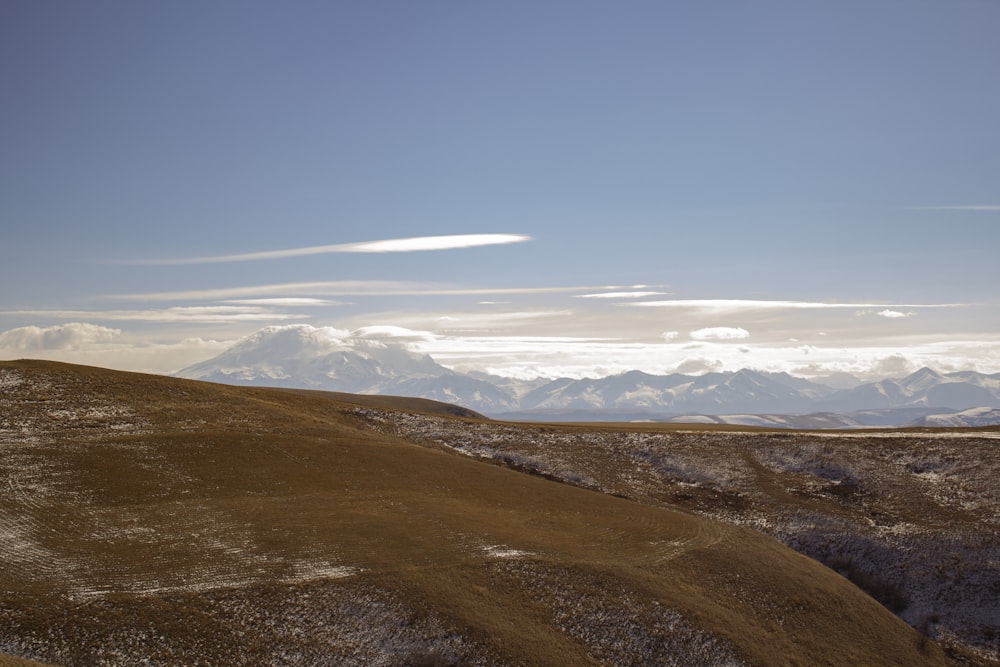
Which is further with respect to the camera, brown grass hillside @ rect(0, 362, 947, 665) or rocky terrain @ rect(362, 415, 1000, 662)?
rocky terrain @ rect(362, 415, 1000, 662)

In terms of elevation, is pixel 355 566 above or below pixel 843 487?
below

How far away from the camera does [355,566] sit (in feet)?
126

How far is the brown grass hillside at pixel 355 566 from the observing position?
33312 millimetres

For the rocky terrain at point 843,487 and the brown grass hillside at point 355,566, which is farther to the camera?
the rocky terrain at point 843,487

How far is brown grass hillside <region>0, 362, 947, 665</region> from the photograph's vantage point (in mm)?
33312

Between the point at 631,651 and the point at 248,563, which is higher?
the point at 248,563

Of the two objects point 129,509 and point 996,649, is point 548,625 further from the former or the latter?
point 996,649

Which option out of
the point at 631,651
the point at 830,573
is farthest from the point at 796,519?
the point at 631,651

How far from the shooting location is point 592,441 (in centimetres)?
7231

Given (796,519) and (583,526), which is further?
(796,519)

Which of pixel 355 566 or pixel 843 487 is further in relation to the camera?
pixel 843 487

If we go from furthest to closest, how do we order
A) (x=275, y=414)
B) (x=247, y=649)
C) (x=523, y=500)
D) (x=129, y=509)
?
(x=275, y=414)
(x=523, y=500)
(x=129, y=509)
(x=247, y=649)

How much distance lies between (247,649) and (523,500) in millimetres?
25632

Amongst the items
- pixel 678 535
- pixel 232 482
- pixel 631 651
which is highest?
pixel 232 482
